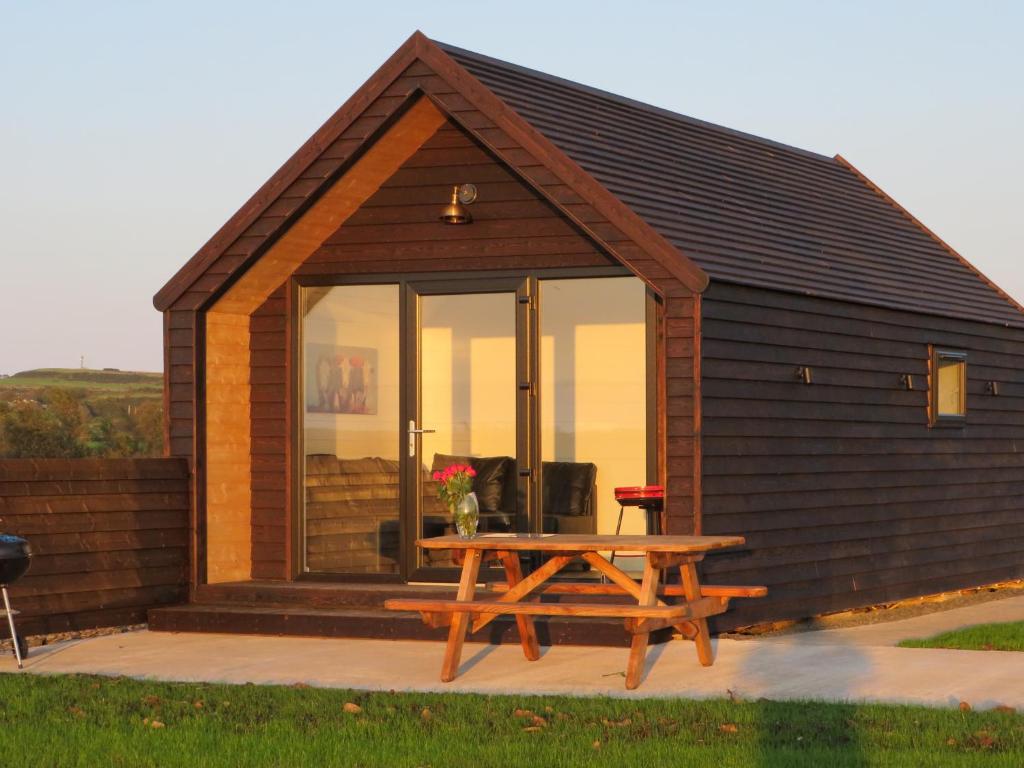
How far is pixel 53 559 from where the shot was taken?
10734mm

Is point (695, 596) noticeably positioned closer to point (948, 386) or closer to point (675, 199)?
point (675, 199)

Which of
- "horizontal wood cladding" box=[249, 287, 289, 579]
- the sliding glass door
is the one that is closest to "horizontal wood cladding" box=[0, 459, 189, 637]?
"horizontal wood cladding" box=[249, 287, 289, 579]

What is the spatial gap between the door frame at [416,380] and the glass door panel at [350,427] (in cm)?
7

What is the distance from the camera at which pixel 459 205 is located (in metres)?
11.5

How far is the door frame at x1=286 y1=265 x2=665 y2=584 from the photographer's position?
11266mm

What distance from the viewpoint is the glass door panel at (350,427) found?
11.9 m

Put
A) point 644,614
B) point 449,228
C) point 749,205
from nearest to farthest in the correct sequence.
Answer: point 644,614 < point 449,228 < point 749,205

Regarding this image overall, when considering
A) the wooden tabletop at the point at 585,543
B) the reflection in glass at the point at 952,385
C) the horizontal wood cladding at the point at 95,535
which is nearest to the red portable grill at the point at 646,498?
the wooden tabletop at the point at 585,543

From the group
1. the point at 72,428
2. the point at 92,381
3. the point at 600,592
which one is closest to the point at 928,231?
the point at 600,592

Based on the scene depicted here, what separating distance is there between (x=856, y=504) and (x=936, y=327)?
2.00 meters

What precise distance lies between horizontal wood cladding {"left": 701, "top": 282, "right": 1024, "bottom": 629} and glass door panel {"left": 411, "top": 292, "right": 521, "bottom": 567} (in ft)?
4.94

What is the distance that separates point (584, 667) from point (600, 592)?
0.49 metres

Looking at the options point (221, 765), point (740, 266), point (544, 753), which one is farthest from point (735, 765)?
point (740, 266)

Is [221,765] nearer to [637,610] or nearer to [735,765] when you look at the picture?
[735,765]
